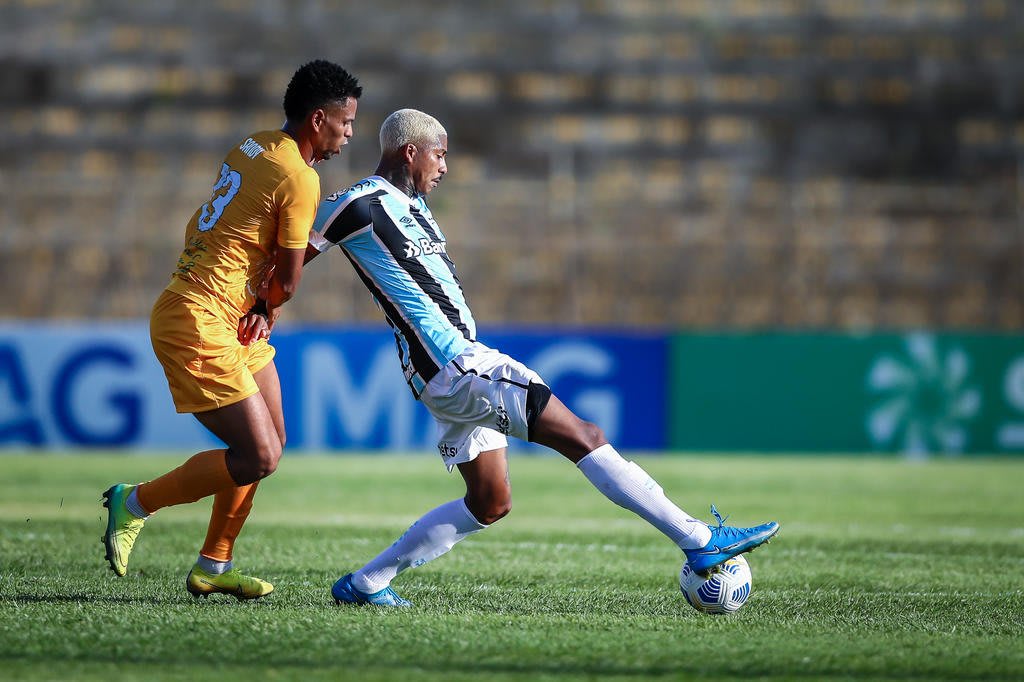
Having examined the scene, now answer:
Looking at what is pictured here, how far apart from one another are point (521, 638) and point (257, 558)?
2.49 metres

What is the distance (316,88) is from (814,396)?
35.3 ft

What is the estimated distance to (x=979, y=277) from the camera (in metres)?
19.4

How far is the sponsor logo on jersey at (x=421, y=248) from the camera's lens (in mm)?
5066

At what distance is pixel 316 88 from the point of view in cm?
513

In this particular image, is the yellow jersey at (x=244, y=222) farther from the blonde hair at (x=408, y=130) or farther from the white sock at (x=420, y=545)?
the white sock at (x=420, y=545)

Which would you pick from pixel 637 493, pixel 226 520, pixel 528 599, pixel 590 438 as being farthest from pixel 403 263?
pixel 528 599

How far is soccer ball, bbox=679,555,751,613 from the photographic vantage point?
16.2 ft

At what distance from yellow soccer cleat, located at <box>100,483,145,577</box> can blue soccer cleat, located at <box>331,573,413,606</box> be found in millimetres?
→ 787

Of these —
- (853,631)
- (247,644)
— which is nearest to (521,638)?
(247,644)

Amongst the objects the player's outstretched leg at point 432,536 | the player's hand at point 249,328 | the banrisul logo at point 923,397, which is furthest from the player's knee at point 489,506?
the banrisul logo at point 923,397

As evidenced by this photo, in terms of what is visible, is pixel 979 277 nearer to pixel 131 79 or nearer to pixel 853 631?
pixel 131 79

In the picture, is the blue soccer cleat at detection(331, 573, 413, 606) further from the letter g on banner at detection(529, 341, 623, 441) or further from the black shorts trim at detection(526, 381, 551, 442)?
the letter g on banner at detection(529, 341, 623, 441)

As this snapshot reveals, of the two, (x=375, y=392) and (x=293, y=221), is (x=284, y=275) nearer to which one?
(x=293, y=221)

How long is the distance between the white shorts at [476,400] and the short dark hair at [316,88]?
1081mm
